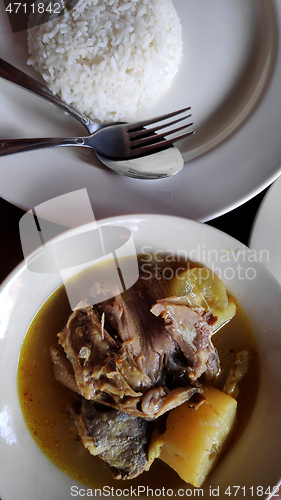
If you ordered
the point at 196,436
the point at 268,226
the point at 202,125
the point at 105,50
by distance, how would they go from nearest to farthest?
the point at 196,436 → the point at 105,50 → the point at 268,226 → the point at 202,125

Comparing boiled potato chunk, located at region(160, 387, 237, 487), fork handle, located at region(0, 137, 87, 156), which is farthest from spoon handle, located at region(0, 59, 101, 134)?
boiled potato chunk, located at region(160, 387, 237, 487)

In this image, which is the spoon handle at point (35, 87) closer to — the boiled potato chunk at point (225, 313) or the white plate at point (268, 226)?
the white plate at point (268, 226)

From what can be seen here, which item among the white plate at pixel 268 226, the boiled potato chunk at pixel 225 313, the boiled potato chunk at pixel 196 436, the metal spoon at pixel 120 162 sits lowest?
the boiled potato chunk at pixel 196 436

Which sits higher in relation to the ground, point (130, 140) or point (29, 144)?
point (29, 144)

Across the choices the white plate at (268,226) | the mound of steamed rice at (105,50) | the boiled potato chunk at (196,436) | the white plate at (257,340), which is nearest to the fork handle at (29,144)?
the mound of steamed rice at (105,50)

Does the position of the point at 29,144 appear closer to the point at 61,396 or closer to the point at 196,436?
the point at 61,396

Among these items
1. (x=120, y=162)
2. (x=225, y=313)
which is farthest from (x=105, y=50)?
(x=225, y=313)

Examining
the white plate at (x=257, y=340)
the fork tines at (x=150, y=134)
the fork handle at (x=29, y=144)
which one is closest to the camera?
the white plate at (x=257, y=340)

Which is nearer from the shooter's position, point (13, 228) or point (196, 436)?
point (196, 436)

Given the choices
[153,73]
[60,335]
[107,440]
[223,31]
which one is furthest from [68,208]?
[223,31]
